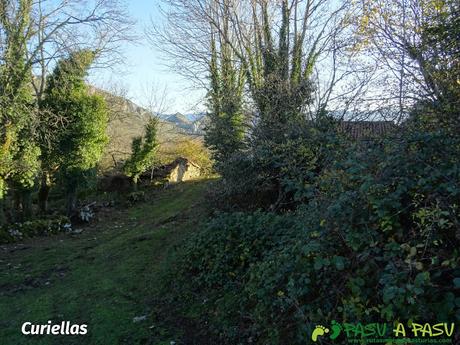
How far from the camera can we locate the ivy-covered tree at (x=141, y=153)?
68.9 ft

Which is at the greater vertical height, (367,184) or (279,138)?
(279,138)

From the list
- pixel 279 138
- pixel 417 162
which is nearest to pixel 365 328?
pixel 417 162

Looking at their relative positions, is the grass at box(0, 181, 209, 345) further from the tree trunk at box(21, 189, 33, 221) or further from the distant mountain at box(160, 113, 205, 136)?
the distant mountain at box(160, 113, 205, 136)

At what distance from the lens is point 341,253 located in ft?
9.95

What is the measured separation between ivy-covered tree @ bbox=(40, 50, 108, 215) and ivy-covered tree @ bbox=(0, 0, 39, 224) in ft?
3.42

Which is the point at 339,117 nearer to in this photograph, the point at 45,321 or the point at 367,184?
the point at 367,184

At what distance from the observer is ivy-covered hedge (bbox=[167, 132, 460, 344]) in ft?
7.55

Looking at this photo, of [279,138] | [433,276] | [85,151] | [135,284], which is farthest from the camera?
[85,151]

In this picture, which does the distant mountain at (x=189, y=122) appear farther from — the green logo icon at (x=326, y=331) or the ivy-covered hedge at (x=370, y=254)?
the green logo icon at (x=326, y=331)

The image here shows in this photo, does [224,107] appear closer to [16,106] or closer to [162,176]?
[16,106]

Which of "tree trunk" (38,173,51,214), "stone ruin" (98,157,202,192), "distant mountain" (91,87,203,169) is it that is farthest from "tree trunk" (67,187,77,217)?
"distant mountain" (91,87,203,169)

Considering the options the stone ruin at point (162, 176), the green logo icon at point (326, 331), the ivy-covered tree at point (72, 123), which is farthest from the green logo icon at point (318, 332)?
the stone ruin at point (162, 176)

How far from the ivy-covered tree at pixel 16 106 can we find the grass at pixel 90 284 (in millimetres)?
2840

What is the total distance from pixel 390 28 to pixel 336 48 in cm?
245
